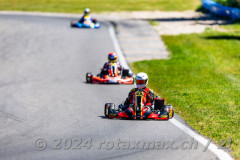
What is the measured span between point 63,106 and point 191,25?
21.6 meters

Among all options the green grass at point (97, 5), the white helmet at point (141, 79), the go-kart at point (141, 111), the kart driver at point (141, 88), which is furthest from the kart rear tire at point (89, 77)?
the green grass at point (97, 5)

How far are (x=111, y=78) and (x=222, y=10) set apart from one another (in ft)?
75.3

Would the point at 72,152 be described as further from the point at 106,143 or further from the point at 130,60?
the point at 130,60

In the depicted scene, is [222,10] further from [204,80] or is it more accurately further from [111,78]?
[111,78]

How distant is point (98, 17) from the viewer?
39688mm

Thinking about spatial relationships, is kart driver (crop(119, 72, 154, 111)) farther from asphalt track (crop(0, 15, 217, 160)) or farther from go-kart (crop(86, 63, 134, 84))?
go-kart (crop(86, 63, 134, 84))

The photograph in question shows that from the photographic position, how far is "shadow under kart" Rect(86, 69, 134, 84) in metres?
17.9

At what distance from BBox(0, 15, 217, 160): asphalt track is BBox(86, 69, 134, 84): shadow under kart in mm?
294

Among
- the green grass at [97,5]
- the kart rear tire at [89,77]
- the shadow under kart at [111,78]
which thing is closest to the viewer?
the shadow under kart at [111,78]

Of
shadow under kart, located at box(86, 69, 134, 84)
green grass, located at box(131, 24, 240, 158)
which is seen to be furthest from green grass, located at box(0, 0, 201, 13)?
shadow under kart, located at box(86, 69, 134, 84)

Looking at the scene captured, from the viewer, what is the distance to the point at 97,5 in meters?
48.7

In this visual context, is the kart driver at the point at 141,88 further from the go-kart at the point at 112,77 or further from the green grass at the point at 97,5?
the green grass at the point at 97,5

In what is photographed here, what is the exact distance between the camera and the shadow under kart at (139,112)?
13008mm

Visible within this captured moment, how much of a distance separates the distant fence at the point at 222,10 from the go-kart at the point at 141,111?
2416 cm
